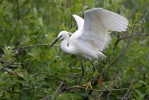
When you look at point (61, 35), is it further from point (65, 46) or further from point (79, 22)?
point (79, 22)

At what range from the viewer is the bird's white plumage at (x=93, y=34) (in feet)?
16.7

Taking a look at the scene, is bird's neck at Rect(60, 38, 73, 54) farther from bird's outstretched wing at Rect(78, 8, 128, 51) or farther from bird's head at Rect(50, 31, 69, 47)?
bird's outstretched wing at Rect(78, 8, 128, 51)

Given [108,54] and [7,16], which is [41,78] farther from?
[7,16]

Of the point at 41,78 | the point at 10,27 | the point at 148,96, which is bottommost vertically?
the point at 148,96

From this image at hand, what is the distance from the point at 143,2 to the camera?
741 centimetres

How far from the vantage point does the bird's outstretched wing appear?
5.05 metres

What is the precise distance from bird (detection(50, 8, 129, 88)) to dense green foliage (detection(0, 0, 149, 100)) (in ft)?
0.31

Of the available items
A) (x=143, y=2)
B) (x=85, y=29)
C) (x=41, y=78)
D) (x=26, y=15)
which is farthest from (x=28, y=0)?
(x=143, y=2)

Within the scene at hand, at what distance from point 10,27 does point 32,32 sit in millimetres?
286

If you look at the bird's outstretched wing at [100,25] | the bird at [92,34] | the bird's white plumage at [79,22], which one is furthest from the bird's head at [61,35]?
the bird's white plumage at [79,22]

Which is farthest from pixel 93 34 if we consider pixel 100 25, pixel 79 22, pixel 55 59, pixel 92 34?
pixel 55 59

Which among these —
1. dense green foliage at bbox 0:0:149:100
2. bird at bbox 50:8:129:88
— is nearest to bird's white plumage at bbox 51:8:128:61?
bird at bbox 50:8:129:88

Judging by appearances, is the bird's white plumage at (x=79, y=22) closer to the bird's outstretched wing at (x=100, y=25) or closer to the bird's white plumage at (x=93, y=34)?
the bird's white plumage at (x=93, y=34)

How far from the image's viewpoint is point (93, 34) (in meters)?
5.46
